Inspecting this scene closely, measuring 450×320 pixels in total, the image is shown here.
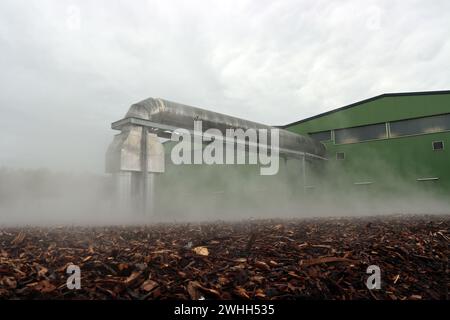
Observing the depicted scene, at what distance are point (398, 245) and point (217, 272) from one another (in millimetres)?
2381

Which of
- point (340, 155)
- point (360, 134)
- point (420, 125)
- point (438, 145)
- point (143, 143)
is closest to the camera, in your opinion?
point (143, 143)

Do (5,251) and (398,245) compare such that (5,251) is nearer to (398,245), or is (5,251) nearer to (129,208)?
(398,245)

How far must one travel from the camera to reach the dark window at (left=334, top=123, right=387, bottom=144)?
18.5 metres

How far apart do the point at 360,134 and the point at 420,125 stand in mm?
3303

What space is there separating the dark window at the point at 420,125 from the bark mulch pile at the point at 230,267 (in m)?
15.6

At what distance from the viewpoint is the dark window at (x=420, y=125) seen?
656 inches

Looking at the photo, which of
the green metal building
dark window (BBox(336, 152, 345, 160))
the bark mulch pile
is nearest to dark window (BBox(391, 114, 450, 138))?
the green metal building

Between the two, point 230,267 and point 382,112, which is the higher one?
point 382,112

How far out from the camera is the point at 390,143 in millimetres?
17984

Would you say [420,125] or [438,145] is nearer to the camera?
[438,145]

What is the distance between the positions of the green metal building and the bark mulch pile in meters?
14.8

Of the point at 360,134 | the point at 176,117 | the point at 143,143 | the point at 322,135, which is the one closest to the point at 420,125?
the point at 360,134

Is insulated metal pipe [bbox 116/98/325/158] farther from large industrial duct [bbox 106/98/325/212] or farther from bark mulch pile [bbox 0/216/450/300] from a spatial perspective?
bark mulch pile [bbox 0/216/450/300]

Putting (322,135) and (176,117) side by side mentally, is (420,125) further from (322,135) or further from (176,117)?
(176,117)
